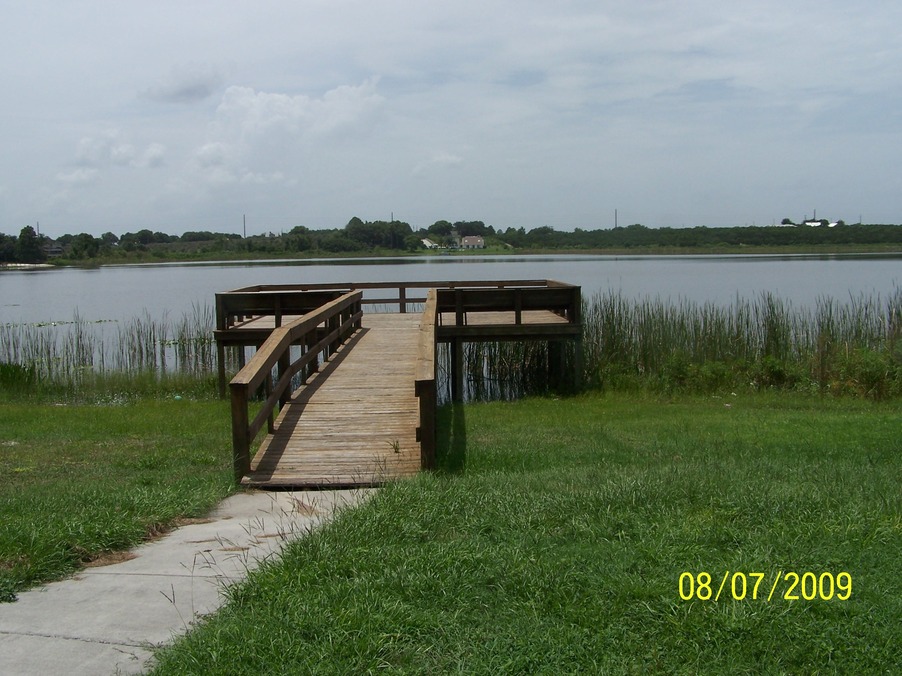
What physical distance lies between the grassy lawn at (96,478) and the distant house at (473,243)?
84.7 meters

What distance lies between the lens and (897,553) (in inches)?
182

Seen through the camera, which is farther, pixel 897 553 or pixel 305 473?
pixel 305 473

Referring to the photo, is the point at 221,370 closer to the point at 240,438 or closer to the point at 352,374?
the point at 352,374

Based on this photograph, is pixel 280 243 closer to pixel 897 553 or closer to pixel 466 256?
pixel 466 256

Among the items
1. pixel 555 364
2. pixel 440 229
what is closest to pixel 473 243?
pixel 440 229

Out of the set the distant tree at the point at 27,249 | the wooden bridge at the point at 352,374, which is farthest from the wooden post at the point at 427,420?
the distant tree at the point at 27,249

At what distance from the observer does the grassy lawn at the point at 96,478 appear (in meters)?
5.17

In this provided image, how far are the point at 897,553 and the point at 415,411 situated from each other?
5.70m

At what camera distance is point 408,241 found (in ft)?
289

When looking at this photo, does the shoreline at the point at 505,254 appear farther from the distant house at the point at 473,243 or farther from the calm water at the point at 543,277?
the calm water at the point at 543,277

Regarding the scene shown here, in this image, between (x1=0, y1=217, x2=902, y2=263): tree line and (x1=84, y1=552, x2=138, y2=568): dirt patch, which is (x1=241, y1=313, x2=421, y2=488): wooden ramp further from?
(x1=0, y1=217, x2=902, y2=263): tree line

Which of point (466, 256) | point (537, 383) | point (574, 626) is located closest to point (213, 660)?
point (574, 626)
